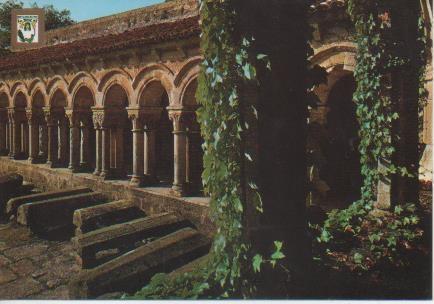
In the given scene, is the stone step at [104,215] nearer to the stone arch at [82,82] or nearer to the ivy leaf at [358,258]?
the stone arch at [82,82]

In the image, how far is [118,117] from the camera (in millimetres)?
9938

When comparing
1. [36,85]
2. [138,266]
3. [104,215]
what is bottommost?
[138,266]

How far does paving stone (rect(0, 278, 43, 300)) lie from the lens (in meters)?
5.39

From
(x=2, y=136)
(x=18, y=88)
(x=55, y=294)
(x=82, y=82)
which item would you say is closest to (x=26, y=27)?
(x=82, y=82)

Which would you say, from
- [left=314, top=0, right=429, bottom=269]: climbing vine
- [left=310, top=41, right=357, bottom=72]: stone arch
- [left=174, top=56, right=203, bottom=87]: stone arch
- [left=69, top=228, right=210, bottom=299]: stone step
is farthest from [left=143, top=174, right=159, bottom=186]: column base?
[left=310, top=41, right=357, bottom=72]: stone arch

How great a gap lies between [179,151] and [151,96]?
1.58 m

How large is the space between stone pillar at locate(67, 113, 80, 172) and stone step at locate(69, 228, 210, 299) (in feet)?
19.2

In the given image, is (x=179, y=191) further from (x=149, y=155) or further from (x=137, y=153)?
(x=137, y=153)

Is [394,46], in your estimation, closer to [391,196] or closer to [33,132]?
[391,196]

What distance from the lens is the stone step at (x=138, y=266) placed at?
4.91 meters

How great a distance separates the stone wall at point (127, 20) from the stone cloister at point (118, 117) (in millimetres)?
2281

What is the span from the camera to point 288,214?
300cm

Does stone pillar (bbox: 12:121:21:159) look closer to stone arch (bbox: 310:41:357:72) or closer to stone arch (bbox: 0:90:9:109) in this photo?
stone arch (bbox: 0:90:9:109)

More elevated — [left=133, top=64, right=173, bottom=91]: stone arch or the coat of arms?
the coat of arms
